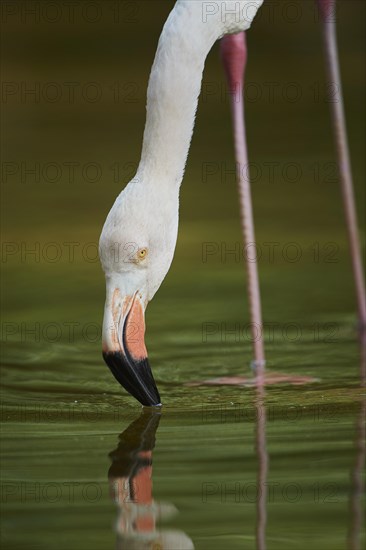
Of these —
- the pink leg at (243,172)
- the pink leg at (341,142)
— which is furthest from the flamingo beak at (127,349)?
the pink leg at (341,142)

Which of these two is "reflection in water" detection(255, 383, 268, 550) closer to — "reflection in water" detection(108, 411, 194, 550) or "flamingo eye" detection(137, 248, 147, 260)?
"reflection in water" detection(108, 411, 194, 550)

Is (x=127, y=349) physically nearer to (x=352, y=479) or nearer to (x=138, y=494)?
(x=138, y=494)

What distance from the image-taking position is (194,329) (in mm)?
4352

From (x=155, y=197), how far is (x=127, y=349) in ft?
1.35

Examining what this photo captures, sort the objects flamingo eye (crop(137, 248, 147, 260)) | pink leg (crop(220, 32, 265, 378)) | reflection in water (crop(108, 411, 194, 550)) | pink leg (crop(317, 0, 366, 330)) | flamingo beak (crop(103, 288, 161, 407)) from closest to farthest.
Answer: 1. reflection in water (crop(108, 411, 194, 550))
2. flamingo beak (crop(103, 288, 161, 407))
3. flamingo eye (crop(137, 248, 147, 260))
4. pink leg (crop(220, 32, 265, 378))
5. pink leg (crop(317, 0, 366, 330))

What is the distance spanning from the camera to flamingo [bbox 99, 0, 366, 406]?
331 centimetres

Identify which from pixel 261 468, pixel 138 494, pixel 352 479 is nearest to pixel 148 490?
pixel 138 494

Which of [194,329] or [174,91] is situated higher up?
[174,91]

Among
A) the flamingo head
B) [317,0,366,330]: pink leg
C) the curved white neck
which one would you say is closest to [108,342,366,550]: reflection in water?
the flamingo head

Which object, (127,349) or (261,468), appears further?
(127,349)

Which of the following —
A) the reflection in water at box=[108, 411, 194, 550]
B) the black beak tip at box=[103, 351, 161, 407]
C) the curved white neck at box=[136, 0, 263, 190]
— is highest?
the curved white neck at box=[136, 0, 263, 190]

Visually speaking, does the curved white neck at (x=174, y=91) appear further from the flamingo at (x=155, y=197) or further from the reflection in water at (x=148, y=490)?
the reflection in water at (x=148, y=490)

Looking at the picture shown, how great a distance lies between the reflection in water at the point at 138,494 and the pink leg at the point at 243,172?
2.57 ft

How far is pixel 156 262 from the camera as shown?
3.47 metres
